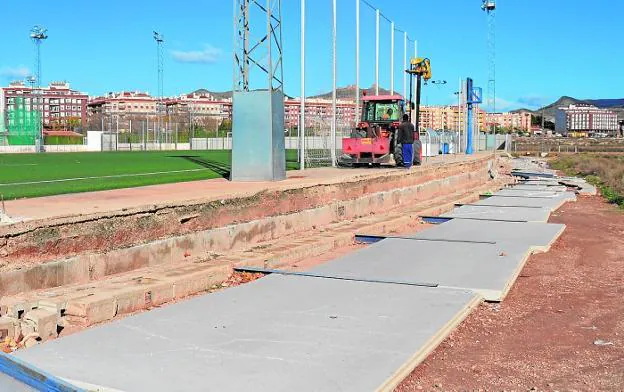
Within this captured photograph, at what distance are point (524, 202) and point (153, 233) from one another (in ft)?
40.6

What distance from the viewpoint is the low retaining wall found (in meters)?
7.08

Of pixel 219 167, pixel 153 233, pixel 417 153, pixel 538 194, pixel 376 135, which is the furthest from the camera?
pixel 417 153

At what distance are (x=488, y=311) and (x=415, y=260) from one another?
7.83 feet

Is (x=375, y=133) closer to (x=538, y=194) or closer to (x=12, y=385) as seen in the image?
(x=538, y=194)

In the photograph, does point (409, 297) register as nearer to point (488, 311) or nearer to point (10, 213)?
point (488, 311)

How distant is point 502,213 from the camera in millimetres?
15695

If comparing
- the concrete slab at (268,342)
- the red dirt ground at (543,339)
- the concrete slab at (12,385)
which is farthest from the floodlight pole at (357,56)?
the concrete slab at (12,385)

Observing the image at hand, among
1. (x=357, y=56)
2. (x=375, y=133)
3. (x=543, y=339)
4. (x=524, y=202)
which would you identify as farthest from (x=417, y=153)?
(x=543, y=339)

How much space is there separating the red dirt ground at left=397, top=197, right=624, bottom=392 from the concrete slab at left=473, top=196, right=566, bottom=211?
764 centimetres

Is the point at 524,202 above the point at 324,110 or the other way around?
the other way around

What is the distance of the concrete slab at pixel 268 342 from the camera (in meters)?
4.67

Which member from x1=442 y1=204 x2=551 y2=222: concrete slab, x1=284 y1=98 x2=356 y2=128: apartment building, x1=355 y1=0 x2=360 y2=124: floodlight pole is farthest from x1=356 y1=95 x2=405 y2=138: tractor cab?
x1=442 y1=204 x2=551 y2=222: concrete slab

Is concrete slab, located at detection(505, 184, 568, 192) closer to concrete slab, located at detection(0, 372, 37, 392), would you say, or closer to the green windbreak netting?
concrete slab, located at detection(0, 372, 37, 392)

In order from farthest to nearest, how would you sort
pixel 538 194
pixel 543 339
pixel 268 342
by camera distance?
1. pixel 538 194
2. pixel 543 339
3. pixel 268 342
